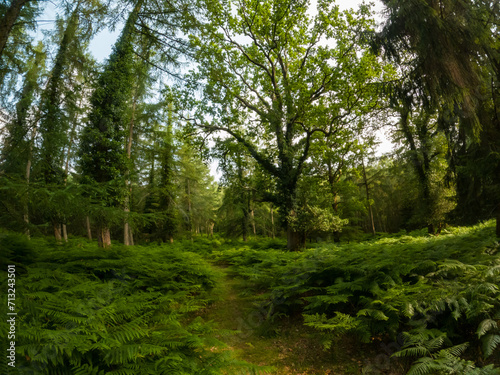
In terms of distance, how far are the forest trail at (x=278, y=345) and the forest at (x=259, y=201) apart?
0.03 meters

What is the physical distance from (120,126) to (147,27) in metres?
4.36

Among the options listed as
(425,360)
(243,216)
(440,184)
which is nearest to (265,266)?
(425,360)

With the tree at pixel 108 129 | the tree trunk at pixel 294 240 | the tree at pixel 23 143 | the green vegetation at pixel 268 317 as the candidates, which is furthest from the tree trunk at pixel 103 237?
the tree trunk at pixel 294 240

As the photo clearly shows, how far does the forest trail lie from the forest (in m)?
0.03

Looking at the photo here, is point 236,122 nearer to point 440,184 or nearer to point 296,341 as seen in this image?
point 296,341

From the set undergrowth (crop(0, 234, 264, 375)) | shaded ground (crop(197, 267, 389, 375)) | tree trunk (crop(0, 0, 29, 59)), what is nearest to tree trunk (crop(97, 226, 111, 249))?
undergrowth (crop(0, 234, 264, 375))

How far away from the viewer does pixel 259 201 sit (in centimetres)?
1238

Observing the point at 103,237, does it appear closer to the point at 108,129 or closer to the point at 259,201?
the point at 108,129

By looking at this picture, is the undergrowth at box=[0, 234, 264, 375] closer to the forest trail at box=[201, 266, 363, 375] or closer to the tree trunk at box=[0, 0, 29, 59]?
the forest trail at box=[201, 266, 363, 375]

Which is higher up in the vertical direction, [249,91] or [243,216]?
[249,91]

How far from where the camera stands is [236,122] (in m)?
11.9

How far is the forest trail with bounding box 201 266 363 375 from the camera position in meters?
3.57

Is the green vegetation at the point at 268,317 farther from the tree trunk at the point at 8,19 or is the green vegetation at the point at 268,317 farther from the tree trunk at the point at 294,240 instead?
the tree trunk at the point at 294,240

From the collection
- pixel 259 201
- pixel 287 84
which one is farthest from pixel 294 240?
pixel 287 84
